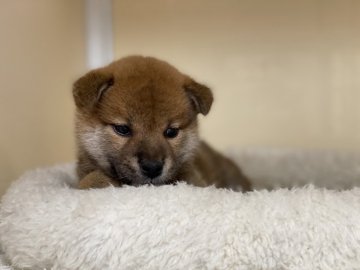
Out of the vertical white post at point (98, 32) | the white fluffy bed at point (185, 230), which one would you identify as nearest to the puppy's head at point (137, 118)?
the white fluffy bed at point (185, 230)

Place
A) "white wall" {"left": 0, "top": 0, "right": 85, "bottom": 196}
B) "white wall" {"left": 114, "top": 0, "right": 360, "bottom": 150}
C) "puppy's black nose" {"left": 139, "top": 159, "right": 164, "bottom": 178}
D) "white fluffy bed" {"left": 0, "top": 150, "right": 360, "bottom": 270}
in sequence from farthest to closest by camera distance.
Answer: "white wall" {"left": 114, "top": 0, "right": 360, "bottom": 150} → "white wall" {"left": 0, "top": 0, "right": 85, "bottom": 196} → "puppy's black nose" {"left": 139, "top": 159, "right": 164, "bottom": 178} → "white fluffy bed" {"left": 0, "top": 150, "right": 360, "bottom": 270}

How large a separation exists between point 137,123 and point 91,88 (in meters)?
0.18

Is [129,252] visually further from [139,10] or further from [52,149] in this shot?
[139,10]

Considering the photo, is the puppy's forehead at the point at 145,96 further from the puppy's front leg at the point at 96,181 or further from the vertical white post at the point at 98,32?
the vertical white post at the point at 98,32

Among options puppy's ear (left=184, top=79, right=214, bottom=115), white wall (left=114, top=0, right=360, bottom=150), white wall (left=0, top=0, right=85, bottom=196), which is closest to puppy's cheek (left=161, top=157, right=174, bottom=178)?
puppy's ear (left=184, top=79, right=214, bottom=115)

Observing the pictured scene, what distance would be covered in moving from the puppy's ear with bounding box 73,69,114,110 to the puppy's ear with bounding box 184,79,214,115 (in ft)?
0.92

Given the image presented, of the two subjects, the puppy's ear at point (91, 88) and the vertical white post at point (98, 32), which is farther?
the vertical white post at point (98, 32)

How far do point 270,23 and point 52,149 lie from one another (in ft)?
4.17

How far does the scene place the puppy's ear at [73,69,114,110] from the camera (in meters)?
1.58

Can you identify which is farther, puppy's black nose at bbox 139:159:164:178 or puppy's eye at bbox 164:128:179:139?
puppy's eye at bbox 164:128:179:139

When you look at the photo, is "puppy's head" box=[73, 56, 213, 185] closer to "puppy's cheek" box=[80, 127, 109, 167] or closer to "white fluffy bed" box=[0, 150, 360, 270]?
"puppy's cheek" box=[80, 127, 109, 167]

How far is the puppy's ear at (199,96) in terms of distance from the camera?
5.70 ft

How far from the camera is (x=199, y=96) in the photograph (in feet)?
5.71

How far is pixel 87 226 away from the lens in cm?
120
